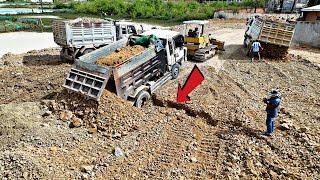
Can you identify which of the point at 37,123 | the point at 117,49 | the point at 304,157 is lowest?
the point at 304,157

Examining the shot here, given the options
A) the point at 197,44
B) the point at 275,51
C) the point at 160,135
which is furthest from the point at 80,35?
the point at 275,51

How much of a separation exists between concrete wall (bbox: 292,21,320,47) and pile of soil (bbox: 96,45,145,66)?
14018 mm

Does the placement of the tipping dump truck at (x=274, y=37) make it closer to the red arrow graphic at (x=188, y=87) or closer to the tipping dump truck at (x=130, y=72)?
the tipping dump truck at (x=130, y=72)

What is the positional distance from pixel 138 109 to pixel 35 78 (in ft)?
18.8

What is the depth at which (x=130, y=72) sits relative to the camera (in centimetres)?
960

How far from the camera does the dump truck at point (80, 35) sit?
15.1 meters

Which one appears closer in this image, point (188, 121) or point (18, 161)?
point (18, 161)

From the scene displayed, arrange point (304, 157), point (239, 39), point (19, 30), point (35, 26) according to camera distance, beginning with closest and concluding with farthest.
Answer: point (304, 157)
point (239, 39)
point (19, 30)
point (35, 26)

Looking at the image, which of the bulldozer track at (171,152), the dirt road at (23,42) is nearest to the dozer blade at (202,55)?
the bulldozer track at (171,152)

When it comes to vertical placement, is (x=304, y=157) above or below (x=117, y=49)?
below

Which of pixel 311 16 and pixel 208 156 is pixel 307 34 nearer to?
pixel 311 16

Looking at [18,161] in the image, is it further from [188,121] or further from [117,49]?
[117,49]

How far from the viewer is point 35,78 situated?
42.2ft

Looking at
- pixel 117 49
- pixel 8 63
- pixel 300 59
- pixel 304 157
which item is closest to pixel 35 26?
pixel 8 63
